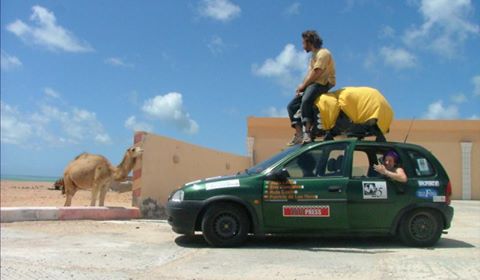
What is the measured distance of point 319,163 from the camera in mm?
7926

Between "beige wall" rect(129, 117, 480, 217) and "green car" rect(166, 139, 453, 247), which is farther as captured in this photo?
"beige wall" rect(129, 117, 480, 217)

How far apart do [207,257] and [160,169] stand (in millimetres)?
5565

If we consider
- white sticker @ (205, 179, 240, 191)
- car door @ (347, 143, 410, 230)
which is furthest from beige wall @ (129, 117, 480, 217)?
car door @ (347, 143, 410, 230)

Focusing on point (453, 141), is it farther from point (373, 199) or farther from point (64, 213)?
point (64, 213)

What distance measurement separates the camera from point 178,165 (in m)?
13.3

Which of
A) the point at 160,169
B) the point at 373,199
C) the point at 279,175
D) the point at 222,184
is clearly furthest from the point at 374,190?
the point at 160,169

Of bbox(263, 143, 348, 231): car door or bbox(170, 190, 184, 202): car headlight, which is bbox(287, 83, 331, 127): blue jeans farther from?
bbox(170, 190, 184, 202): car headlight

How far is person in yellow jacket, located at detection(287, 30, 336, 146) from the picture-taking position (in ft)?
27.5

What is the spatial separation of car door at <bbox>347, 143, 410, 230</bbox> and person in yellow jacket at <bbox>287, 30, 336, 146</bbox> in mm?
1008

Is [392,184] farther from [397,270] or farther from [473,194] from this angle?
[473,194]

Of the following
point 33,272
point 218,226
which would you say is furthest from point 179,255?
point 33,272

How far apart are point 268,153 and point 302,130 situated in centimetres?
1574

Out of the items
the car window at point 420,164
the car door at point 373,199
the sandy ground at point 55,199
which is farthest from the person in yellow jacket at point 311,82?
the sandy ground at point 55,199

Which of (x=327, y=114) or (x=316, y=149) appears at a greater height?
(x=327, y=114)
